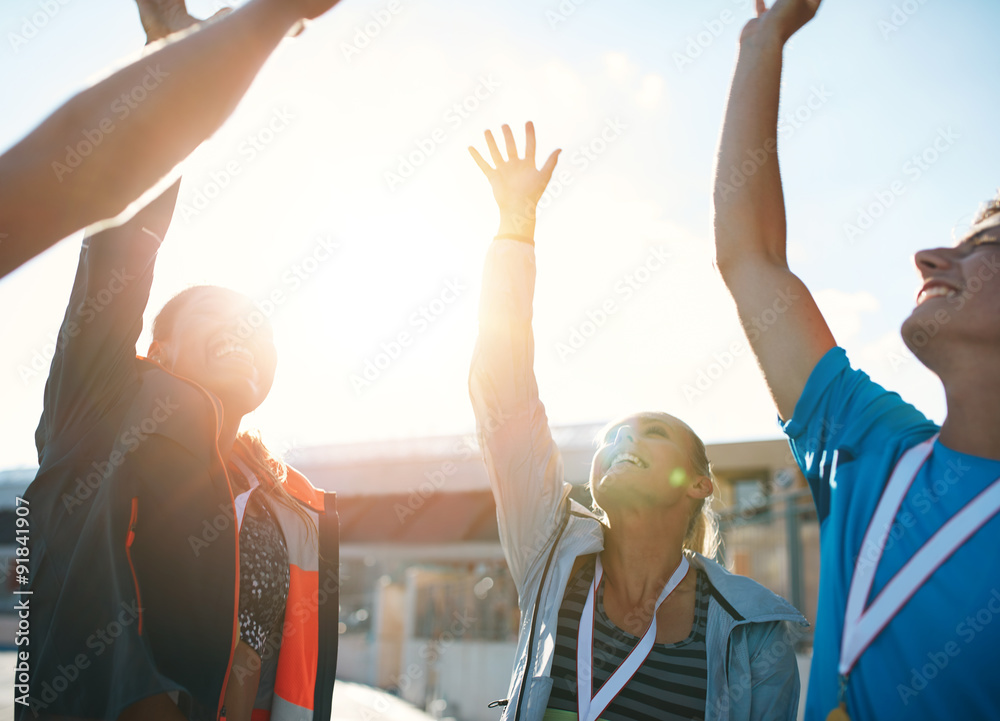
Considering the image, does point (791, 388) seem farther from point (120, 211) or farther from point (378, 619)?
point (378, 619)

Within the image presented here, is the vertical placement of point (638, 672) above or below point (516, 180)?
below

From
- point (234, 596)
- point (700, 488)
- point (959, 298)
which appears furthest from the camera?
point (700, 488)

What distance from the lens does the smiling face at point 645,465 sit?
2840mm

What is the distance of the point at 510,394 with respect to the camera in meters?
2.52

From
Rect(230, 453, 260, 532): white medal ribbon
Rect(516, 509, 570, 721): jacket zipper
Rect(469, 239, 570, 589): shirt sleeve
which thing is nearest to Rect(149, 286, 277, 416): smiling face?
Rect(230, 453, 260, 532): white medal ribbon

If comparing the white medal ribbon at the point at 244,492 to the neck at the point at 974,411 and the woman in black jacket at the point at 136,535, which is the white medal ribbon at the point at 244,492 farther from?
the neck at the point at 974,411

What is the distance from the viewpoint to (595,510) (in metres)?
3.40

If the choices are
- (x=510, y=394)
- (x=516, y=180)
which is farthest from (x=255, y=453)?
(x=516, y=180)

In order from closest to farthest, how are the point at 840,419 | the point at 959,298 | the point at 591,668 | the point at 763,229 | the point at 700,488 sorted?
the point at 959,298 → the point at 840,419 → the point at 763,229 → the point at 591,668 → the point at 700,488

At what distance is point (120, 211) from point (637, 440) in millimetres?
2550

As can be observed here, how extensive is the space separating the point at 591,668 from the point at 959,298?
168 centimetres

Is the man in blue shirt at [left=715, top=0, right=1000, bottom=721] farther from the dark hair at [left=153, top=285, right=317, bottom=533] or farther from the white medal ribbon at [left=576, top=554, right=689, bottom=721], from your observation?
the dark hair at [left=153, top=285, right=317, bottom=533]

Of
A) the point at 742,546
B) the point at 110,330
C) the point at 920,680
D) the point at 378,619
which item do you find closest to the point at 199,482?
the point at 110,330

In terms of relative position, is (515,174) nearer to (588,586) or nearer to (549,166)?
(549,166)
